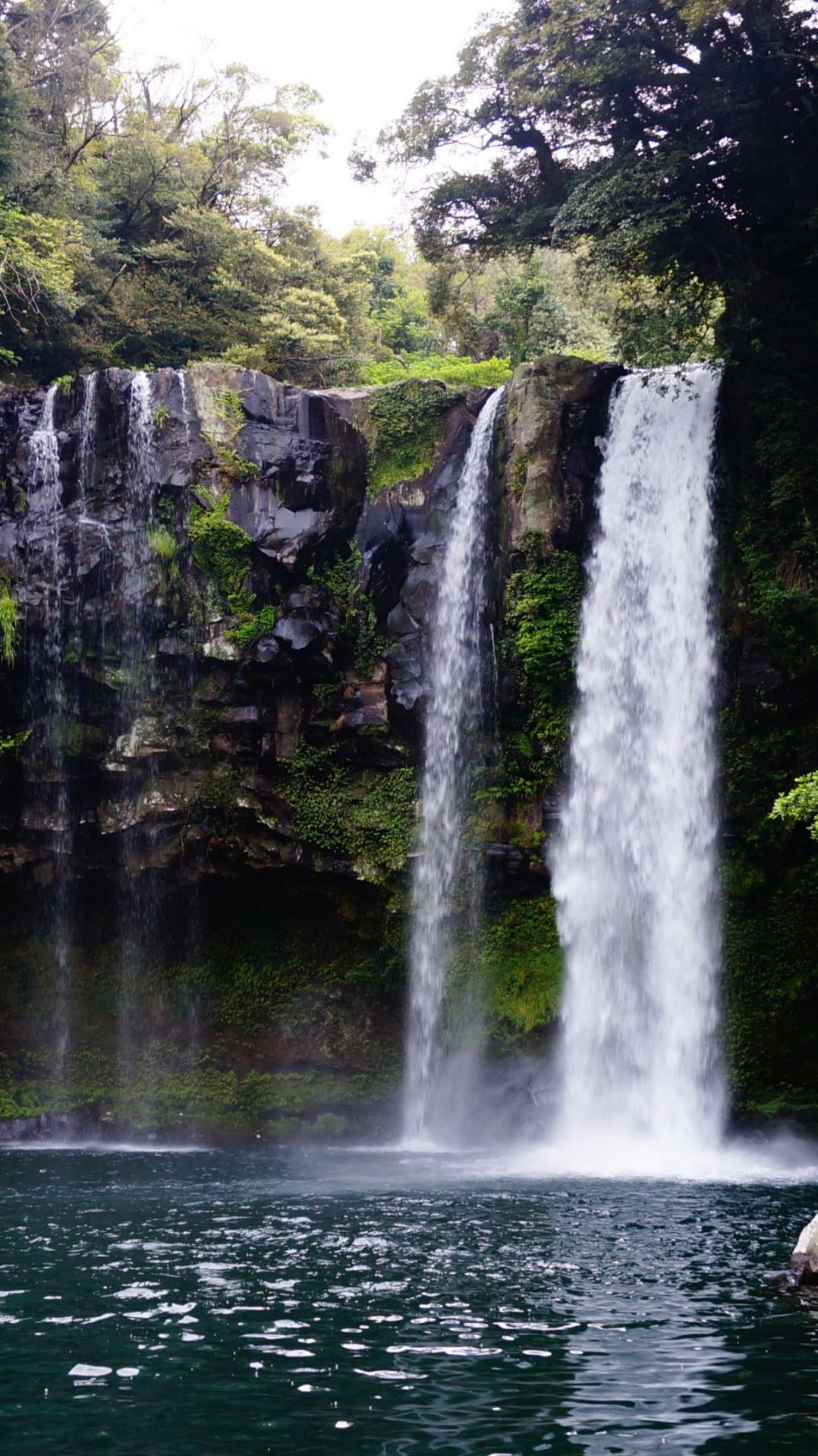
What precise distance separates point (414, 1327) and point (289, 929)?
36.9 feet

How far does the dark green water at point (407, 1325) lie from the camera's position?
541 centimetres

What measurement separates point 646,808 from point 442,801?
9.51 ft

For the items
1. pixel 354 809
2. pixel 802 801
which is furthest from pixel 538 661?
pixel 802 801

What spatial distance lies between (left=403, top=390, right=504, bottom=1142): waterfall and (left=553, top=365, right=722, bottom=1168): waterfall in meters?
1.59

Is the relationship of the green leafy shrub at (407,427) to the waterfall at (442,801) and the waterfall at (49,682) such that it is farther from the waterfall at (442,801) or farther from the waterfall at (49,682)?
the waterfall at (49,682)

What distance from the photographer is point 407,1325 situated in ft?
22.7

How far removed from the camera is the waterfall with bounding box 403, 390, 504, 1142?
55.7 ft

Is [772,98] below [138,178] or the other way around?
below

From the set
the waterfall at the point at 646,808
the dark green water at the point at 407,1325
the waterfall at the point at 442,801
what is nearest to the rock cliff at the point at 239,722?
the waterfall at the point at 442,801

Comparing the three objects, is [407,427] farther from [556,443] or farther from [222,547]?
[222,547]

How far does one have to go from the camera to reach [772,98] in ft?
56.6

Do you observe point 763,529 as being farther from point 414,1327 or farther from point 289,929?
point 414,1327

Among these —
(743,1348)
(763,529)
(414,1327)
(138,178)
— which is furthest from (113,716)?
(138,178)

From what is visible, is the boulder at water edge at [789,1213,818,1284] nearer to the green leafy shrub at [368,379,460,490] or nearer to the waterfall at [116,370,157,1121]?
the waterfall at [116,370,157,1121]
